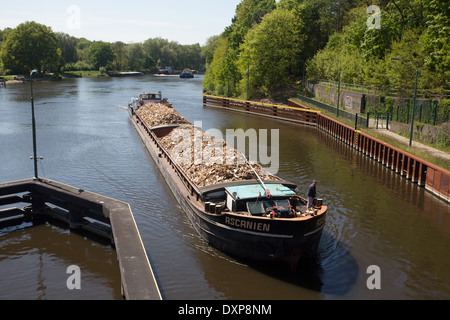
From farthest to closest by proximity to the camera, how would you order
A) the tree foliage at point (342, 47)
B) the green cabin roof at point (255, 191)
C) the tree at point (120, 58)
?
the tree at point (120, 58) < the tree foliage at point (342, 47) < the green cabin roof at point (255, 191)

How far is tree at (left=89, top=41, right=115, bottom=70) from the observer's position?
587 feet

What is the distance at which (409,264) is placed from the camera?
16.5 m

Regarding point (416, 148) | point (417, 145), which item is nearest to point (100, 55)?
point (417, 145)

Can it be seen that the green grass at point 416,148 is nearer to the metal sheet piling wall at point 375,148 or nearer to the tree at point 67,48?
the metal sheet piling wall at point 375,148

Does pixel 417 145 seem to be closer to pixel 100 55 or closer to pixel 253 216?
pixel 253 216

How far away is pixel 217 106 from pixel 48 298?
195 feet

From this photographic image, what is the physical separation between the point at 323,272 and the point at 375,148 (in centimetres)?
2029

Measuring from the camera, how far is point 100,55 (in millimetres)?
179500

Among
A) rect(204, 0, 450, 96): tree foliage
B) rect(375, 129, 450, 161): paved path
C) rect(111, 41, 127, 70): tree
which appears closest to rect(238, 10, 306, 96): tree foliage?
rect(204, 0, 450, 96): tree foliage

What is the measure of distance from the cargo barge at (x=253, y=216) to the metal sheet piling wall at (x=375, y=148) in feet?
38.0

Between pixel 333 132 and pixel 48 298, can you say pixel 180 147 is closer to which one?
pixel 48 298

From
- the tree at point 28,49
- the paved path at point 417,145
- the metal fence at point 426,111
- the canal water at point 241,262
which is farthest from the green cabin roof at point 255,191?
the tree at point 28,49

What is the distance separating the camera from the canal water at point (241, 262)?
14625 millimetres
